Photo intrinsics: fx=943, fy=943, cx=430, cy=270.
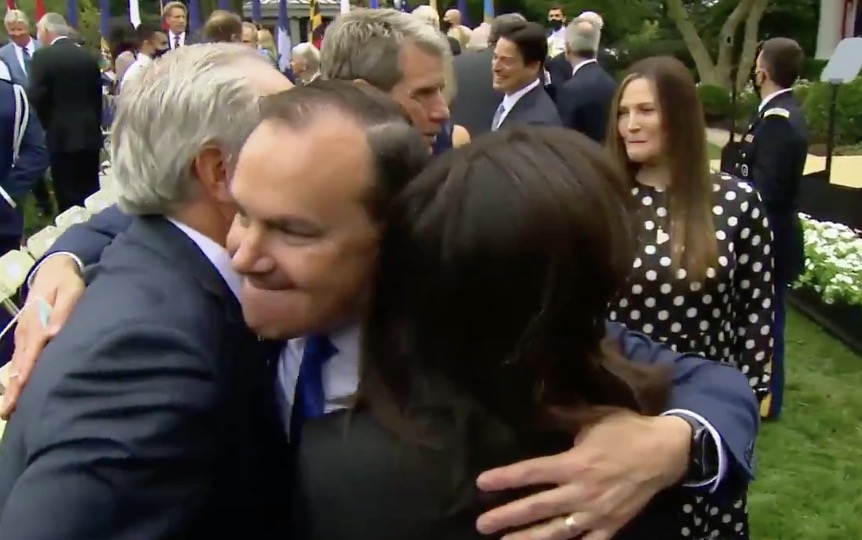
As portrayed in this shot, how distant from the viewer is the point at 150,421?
103 centimetres

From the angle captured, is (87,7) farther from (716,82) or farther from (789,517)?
(789,517)

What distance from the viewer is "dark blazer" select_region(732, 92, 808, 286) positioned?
167 inches

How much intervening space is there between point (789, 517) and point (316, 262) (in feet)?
11.1

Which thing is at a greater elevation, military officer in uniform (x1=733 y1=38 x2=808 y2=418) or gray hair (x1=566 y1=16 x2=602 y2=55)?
gray hair (x1=566 y1=16 x2=602 y2=55)

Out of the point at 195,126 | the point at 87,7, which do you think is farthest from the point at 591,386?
the point at 87,7

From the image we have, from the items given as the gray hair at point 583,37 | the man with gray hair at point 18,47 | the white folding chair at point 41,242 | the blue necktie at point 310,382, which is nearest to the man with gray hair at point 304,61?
the gray hair at point 583,37

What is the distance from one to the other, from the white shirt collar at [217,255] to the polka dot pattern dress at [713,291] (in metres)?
1.38

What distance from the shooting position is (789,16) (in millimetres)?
26469

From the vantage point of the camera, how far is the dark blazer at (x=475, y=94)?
558 cm

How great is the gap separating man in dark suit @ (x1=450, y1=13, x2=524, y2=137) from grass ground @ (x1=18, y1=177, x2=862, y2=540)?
2335mm

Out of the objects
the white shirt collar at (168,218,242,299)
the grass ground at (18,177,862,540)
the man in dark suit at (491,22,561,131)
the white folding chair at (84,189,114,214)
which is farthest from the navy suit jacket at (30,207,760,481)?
the white folding chair at (84,189,114,214)

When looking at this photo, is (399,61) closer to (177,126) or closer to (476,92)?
(177,126)

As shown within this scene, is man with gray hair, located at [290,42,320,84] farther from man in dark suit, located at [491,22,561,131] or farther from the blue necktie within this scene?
the blue necktie

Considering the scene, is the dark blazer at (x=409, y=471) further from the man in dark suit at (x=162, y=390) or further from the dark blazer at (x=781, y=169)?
the dark blazer at (x=781, y=169)
